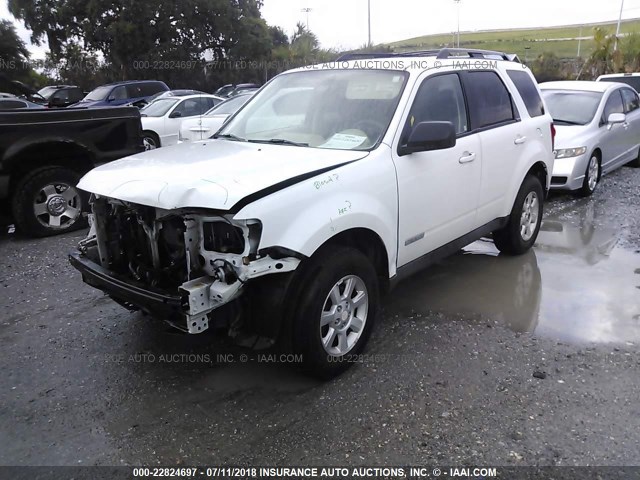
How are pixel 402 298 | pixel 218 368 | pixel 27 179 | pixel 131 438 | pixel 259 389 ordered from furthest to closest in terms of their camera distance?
pixel 27 179 → pixel 402 298 → pixel 218 368 → pixel 259 389 → pixel 131 438

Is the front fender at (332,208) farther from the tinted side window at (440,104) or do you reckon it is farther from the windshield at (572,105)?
the windshield at (572,105)

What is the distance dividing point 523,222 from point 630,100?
629 centimetres

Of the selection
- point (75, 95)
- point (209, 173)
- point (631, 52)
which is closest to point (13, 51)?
point (75, 95)

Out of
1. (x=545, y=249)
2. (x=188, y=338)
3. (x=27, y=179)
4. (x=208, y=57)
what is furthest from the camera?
(x=208, y=57)

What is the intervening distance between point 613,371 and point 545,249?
256 cm

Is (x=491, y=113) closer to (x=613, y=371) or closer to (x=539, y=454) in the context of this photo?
(x=613, y=371)

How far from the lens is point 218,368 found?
3.61 meters

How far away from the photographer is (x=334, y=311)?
10.7ft

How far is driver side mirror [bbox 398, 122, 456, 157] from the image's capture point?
3.56m

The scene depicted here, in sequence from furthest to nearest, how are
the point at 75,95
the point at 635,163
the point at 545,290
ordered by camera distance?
the point at 75,95 → the point at 635,163 → the point at 545,290

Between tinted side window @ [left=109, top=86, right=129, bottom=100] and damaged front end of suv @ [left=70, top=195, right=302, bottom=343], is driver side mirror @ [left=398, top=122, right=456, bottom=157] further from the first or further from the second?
tinted side window @ [left=109, top=86, right=129, bottom=100]

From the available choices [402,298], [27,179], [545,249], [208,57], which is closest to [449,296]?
[402,298]

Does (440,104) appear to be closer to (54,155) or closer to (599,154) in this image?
(54,155)

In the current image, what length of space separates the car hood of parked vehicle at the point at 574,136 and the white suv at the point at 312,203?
3.66 meters
